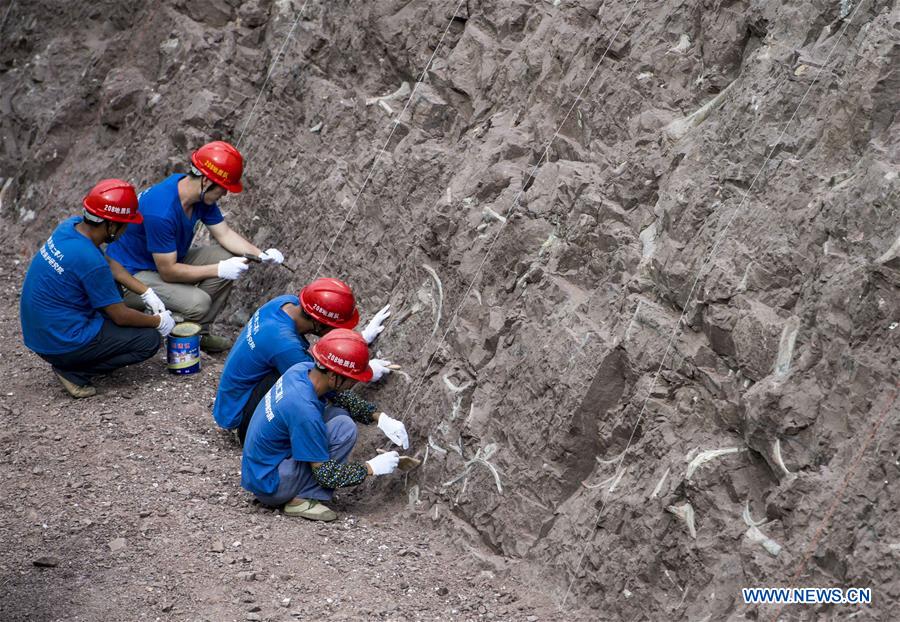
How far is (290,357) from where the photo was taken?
526cm

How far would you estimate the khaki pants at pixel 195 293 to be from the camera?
6.31 metres

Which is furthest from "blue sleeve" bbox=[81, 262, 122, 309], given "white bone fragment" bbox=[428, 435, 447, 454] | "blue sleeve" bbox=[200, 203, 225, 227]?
"white bone fragment" bbox=[428, 435, 447, 454]

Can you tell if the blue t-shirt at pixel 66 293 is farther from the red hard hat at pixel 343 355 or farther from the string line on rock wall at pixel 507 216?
the string line on rock wall at pixel 507 216

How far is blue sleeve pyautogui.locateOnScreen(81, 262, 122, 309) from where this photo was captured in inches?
223

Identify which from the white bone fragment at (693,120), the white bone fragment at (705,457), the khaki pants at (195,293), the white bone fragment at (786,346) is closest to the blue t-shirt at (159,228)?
the khaki pants at (195,293)

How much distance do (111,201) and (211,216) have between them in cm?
92

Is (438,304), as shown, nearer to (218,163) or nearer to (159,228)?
(218,163)

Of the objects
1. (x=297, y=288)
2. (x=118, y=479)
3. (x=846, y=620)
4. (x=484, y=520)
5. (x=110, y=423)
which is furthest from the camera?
(x=297, y=288)

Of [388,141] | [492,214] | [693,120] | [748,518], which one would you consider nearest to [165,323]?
[388,141]

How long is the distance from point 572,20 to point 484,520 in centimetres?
262

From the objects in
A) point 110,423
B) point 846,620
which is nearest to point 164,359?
point 110,423

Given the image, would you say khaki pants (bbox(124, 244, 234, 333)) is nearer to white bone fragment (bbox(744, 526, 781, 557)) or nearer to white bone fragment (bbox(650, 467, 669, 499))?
white bone fragment (bbox(650, 467, 669, 499))

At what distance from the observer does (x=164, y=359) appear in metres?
6.54

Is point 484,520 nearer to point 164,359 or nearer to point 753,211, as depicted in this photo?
point 753,211
